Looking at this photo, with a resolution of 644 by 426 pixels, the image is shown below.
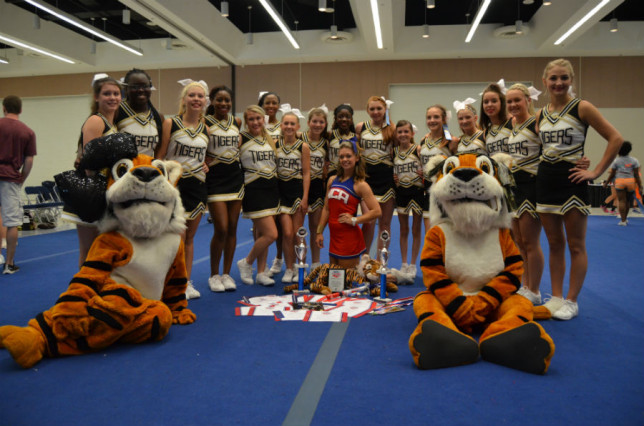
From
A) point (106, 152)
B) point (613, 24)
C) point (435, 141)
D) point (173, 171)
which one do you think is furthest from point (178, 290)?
point (613, 24)

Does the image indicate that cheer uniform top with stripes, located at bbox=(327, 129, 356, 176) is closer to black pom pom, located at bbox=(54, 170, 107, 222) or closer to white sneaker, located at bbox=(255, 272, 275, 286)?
white sneaker, located at bbox=(255, 272, 275, 286)

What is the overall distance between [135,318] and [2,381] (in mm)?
644

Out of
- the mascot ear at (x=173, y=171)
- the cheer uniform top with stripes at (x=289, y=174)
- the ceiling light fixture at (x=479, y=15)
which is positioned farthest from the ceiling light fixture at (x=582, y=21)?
the mascot ear at (x=173, y=171)

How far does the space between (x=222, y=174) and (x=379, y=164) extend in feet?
4.98

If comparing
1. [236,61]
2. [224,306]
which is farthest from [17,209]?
[236,61]

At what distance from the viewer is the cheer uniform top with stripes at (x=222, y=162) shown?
4016 mm

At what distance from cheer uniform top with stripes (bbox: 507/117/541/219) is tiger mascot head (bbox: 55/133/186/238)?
2.42 meters

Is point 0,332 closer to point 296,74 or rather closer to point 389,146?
point 389,146

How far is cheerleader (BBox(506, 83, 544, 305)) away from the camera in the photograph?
341 cm

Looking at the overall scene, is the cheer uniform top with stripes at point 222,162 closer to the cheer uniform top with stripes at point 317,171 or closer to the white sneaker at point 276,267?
the cheer uniform top with stripes at point 317,171

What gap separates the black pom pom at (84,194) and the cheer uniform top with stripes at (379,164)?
2.54m

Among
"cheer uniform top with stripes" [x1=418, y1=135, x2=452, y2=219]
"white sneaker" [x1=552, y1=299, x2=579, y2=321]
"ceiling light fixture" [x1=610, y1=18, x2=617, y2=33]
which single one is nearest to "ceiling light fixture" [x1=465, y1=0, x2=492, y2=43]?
"ceiling light fixture" [x1=610, y1=18, x2=617, y2=33]

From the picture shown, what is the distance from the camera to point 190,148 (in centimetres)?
373

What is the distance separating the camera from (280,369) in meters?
2.35
